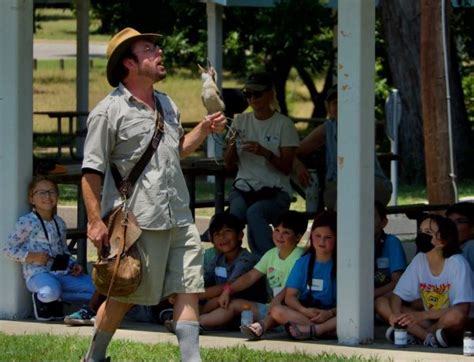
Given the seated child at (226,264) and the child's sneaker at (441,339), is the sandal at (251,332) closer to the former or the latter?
the seated child at (226,264)

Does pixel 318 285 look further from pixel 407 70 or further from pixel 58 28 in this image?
pixel 58 28

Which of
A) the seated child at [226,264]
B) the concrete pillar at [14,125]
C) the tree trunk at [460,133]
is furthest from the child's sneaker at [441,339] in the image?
the tree trunk at [460,133]

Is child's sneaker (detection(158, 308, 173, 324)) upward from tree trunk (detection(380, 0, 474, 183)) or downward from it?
downward

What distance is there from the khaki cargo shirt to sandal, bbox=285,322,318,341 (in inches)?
63.0

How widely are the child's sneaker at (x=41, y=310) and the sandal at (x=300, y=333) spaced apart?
1712 millimetres

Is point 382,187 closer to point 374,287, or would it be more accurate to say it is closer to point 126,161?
point 374,287

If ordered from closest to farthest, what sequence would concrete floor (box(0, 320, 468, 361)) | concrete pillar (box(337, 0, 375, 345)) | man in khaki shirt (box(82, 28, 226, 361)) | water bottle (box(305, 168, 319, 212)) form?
man in khaki shirt (box(82, 28, 226, 361)) → concrete floor (box(0, 320, 468, 361)) → concrete pillar (box(337, 0, 375, 345)) → water bottle (box(305, 168, 319, 212))

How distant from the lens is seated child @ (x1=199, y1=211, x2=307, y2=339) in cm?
888

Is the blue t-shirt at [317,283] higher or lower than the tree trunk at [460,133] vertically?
lower

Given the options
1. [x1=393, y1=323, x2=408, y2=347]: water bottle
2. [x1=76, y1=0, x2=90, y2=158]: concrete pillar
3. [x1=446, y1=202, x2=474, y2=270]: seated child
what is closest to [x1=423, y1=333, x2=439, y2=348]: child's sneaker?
[x1=393, y1=323, x2=408, y2=347]: water bottle

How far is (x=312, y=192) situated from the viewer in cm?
1085

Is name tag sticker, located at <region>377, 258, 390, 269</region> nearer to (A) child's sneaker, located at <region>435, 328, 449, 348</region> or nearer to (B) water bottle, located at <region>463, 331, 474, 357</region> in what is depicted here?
(A) child's sneaker, located at <region>435, 328, 449, 348</region>

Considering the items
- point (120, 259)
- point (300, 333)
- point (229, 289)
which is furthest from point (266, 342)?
point (120, 259)

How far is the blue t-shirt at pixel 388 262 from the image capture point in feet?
29.3
